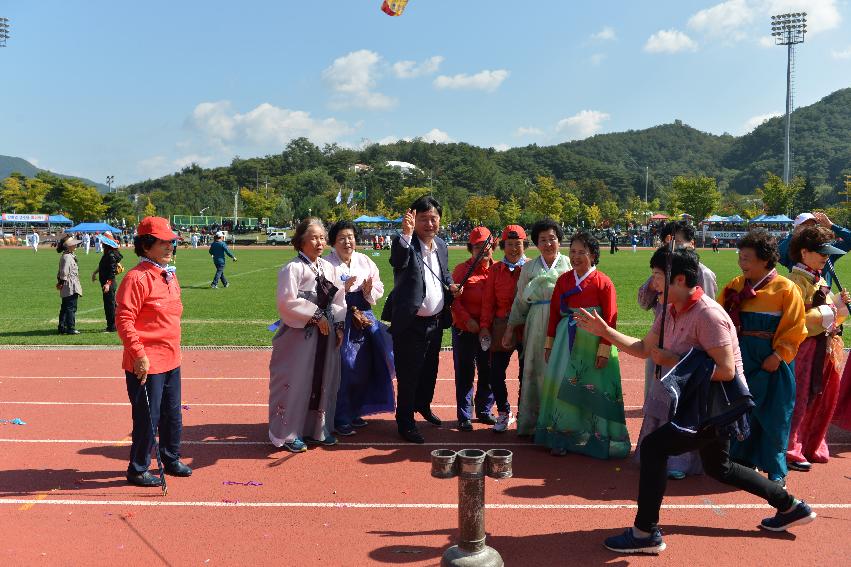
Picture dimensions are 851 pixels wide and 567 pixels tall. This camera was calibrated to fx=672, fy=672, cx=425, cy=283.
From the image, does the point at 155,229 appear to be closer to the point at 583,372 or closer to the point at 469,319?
the point at 469,319

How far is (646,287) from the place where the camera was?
541 cm

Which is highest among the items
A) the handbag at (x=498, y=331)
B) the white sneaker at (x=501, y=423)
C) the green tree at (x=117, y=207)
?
the green tree at (x=117, y=207)

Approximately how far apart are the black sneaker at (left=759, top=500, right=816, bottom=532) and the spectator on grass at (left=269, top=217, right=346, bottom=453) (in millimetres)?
3356

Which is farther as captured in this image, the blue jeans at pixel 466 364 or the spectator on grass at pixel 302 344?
the blue jeans at pixel 466 364

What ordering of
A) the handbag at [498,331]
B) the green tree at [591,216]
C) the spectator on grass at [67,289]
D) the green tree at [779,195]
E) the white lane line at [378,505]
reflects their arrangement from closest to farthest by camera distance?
the white lane line at [378,505] → the handbag at [498,331] → the spectator on grass at [67,289] → the green tree at [779,195] → the green tree at [591,216]

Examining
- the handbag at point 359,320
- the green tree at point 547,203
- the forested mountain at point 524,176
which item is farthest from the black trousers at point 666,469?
the green tree at point 547,203

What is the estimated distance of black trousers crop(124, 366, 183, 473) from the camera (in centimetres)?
462

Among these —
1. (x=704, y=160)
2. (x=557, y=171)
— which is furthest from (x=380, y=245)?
(x=704, y=160)

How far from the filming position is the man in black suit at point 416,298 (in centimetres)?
559

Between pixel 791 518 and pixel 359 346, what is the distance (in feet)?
11.9

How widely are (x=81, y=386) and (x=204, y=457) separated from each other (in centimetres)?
336

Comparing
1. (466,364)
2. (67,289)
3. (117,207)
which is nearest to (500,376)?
(466,364)

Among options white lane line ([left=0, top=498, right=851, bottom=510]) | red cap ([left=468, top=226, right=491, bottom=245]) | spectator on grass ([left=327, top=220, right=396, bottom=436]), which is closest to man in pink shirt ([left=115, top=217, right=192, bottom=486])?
white lane line ([left=0, top=498, right=851, bottom=510])

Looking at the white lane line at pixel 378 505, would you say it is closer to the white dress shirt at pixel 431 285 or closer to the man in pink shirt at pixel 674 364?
the man in pink shirt at pixel 674 364
